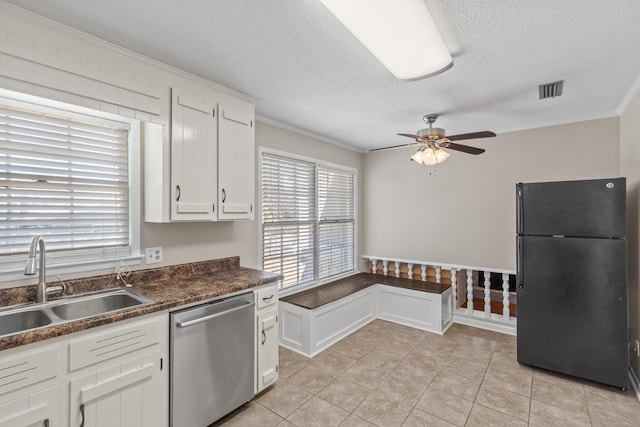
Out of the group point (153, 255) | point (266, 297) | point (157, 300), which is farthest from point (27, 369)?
point (266, 297)

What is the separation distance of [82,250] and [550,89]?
370 cm

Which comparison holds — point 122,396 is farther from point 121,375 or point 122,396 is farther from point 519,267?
point 519,267

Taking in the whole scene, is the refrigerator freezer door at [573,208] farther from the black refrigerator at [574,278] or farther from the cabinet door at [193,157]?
the cabinet door at [193,157]

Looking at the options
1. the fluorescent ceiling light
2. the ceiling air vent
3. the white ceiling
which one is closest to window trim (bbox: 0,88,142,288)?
the white ceiling

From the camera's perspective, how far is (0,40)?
59.7 inches

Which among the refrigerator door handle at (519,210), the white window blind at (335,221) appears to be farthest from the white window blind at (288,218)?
the refrigerator door handle at (519,210)

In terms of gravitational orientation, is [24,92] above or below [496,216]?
above

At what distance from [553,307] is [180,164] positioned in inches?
129

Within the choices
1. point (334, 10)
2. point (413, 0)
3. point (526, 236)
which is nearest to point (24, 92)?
point (334, 10)

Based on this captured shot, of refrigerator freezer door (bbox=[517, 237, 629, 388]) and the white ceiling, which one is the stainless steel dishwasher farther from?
refrigerator freezer door (bbox=[517, 237, 629, 388])

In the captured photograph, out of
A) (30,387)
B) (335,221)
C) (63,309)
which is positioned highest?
(335,221)

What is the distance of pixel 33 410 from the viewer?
1356mm

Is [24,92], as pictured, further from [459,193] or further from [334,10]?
[459,193]

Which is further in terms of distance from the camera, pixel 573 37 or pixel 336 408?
pixel 336 408
